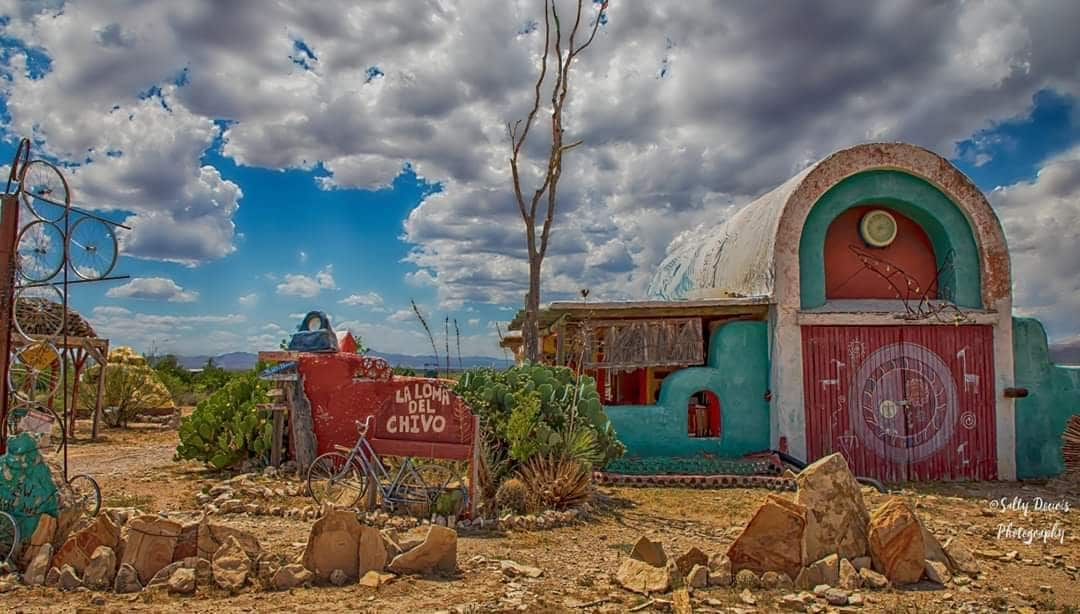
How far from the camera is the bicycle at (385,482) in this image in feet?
32.3

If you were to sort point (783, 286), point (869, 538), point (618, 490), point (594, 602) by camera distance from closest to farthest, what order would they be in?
point (594, 602) → point (869, 538) → point (618, 490) → point (783, 286)

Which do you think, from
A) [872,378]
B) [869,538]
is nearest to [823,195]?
[872,378]

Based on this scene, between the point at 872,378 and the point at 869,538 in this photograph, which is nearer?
the point at 869,538

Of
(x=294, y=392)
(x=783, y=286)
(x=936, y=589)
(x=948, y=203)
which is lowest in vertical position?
(x=936, y=589)

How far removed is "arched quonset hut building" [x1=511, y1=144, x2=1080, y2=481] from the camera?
48.1ft

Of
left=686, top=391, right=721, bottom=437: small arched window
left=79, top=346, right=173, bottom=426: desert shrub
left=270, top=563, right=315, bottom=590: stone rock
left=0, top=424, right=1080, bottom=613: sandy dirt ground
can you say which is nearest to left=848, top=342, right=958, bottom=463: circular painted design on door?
left=0, top=424, right=1080, bottom=613: sandy dirt ground

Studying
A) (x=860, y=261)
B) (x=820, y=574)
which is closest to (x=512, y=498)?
(x=820, y=574)

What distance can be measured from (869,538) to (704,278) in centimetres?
1207

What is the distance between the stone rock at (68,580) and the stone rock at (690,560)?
5.18 metres

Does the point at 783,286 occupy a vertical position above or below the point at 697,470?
above

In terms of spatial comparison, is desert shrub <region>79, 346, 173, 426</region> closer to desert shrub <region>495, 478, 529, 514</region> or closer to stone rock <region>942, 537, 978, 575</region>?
desert shrub <region>495, 478, 529, 514</region>

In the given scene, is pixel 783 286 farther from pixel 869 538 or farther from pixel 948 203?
pixel 869 538

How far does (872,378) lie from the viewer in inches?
579

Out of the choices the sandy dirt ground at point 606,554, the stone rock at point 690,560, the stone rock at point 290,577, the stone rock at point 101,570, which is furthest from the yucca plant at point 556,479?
the stone rock at point 101,570
